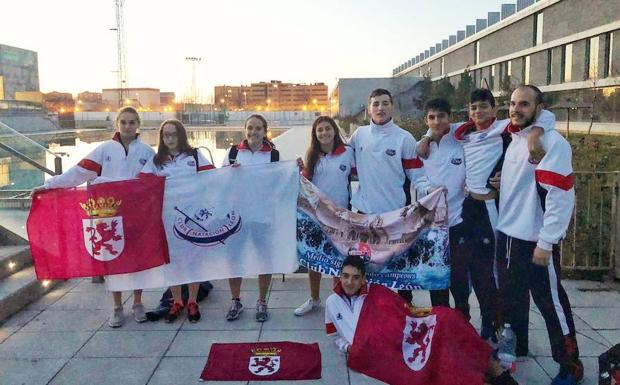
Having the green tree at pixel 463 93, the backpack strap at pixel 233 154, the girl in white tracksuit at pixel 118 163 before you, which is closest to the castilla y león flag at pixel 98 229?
the girl in white tracksuit at pixel 118 163

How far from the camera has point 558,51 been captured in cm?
3438

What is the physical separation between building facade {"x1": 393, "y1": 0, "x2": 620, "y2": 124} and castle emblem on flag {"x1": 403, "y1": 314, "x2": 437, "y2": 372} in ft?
59.4

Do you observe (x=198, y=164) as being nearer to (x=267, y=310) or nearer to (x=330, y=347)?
(x=267, y=310)

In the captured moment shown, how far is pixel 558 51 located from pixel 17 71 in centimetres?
8541

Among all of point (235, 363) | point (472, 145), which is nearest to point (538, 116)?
point (472, 145)

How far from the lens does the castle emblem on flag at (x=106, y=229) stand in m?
5.19

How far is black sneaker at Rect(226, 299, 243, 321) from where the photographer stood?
206 inches

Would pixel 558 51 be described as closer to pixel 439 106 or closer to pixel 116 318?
pixel 439 106

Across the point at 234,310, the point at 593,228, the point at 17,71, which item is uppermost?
the point at 17,71

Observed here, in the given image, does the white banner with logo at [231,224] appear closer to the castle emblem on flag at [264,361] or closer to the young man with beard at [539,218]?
the castle emblem on flag at [264,361]

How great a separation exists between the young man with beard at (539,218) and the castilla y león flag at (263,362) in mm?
1729

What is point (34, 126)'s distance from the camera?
51.1m

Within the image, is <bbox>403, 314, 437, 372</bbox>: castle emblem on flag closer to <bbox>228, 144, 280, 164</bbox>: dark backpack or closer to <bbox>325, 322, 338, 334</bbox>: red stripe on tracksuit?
<bbox>325, 322, 338, 334</bbox>: red stripe on tracksuit

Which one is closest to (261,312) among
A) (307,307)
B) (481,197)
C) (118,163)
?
(307,307)
